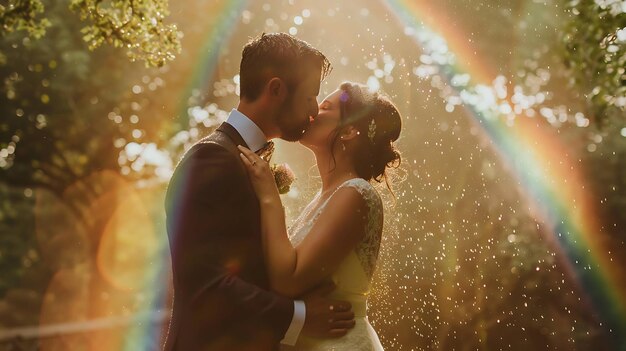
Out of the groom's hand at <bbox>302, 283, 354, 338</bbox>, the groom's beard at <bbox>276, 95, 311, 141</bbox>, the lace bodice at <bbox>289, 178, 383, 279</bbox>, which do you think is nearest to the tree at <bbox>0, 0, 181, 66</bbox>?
the lace bodice at <bbox>289, 178, 383, 279</bbox>

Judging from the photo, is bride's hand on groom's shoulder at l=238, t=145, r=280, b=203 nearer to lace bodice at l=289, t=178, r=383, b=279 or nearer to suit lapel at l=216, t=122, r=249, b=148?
suit lapel at l=216, t=122, r=249, b=148

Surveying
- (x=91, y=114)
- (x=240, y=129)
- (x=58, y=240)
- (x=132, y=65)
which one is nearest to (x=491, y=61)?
→ (x=132, y=65)

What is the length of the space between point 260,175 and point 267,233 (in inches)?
12.7

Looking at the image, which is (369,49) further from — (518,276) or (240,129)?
(240,129)

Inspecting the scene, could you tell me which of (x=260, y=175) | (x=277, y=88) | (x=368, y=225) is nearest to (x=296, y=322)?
(x=260, y=175)

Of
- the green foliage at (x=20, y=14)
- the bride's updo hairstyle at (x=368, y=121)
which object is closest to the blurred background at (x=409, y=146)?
the green foliage at (x=20, y=14)

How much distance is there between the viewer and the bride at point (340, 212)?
3.95 meters

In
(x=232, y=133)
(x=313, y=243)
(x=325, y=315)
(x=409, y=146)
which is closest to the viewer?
(x=232, y=133)

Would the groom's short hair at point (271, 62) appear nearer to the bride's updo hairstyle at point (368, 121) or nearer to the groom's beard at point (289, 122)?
the groom's beard at point (289, 122)

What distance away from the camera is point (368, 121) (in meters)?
4.97

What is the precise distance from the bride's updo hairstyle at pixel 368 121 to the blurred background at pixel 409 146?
170cm

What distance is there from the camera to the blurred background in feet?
35.7

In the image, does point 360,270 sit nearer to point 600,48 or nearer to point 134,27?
point 134,27

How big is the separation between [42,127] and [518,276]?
48.5ft
